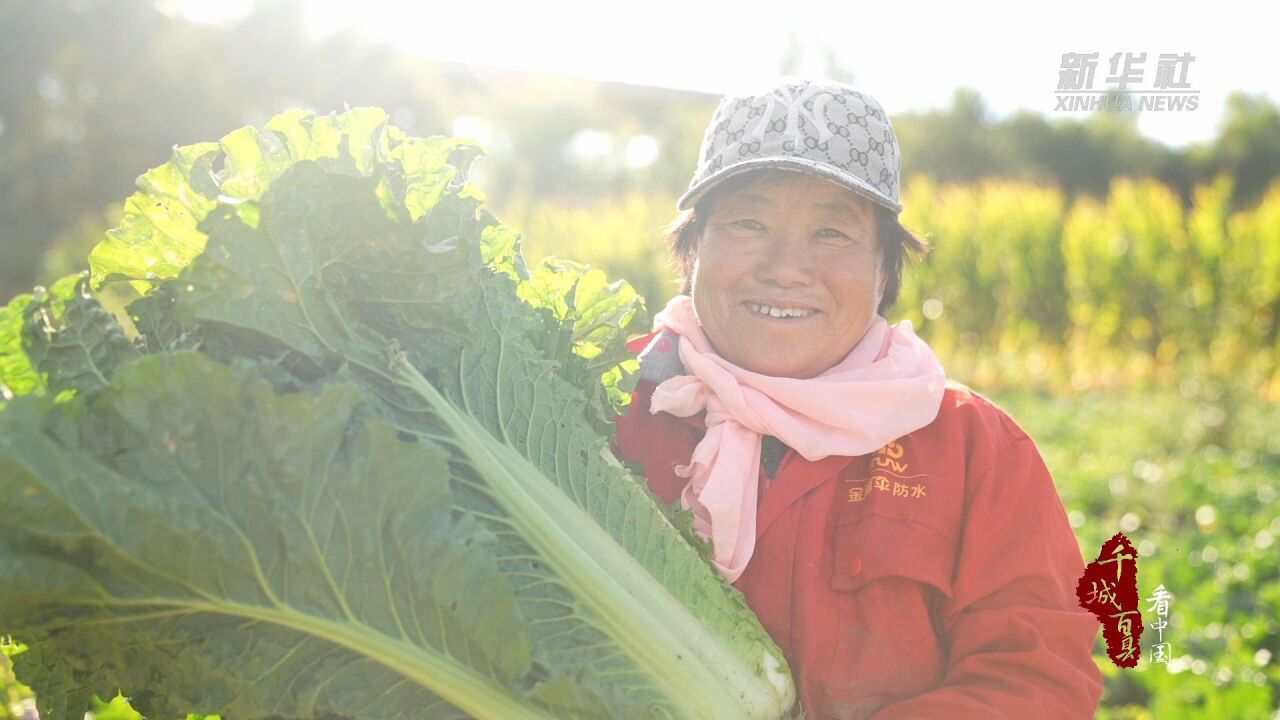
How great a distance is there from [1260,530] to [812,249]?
4.94 meters

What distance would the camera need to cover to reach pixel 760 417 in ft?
7.61

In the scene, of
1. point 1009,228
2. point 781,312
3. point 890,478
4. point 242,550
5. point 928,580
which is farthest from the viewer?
point 1009,228

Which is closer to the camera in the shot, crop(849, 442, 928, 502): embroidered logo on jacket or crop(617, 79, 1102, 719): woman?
crop(617, 79, 1102, 719): woman

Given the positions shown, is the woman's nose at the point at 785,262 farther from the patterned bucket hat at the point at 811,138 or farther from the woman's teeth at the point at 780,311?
the patterned bucket hat at the point at 811,138

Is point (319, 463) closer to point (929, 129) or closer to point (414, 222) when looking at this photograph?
point (414, 222)

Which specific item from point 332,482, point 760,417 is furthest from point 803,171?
point 332,482

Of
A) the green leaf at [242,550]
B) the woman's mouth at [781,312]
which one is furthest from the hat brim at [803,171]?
the green leaf at [242,550]

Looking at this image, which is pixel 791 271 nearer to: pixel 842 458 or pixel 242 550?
pixel 842 458

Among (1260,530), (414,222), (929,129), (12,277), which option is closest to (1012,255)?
(1260,530)

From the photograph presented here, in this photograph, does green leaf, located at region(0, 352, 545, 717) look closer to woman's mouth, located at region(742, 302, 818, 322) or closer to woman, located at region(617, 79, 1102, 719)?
Result: woman, located at region(617, 79, 1102, 719)

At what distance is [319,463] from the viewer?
1.58 metres

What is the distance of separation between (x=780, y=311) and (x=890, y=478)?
1.49 feet

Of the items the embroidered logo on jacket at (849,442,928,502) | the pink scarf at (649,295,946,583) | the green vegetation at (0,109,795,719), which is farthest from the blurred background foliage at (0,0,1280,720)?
the embroidered logo on jacket at (849,442,928,502)

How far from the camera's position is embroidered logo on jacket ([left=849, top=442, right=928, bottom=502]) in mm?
2262
